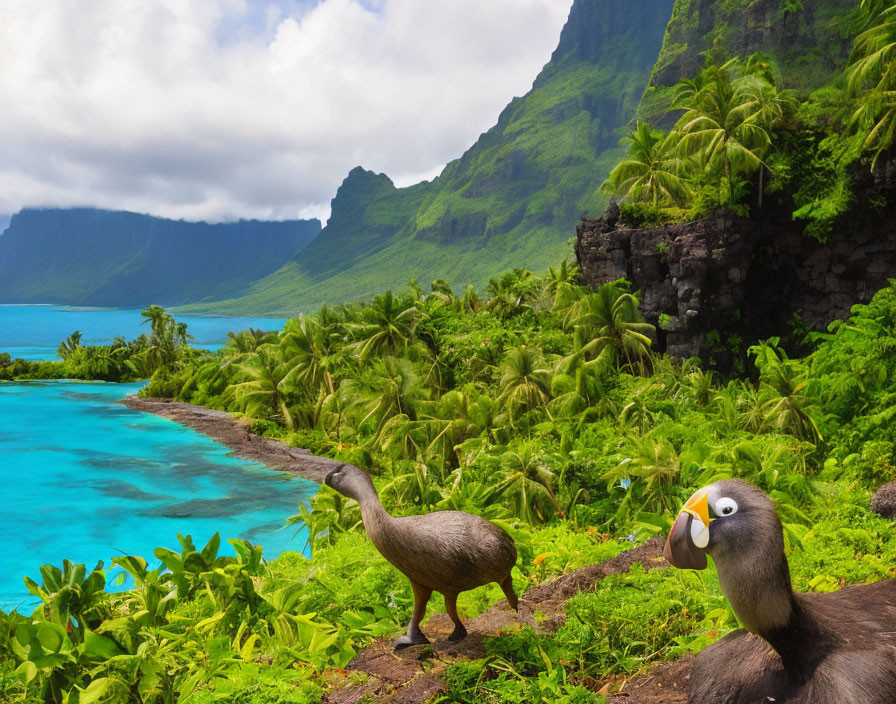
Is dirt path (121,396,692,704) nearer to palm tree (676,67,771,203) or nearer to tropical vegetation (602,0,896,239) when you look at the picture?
tropical vegetation (602,0,896,239)

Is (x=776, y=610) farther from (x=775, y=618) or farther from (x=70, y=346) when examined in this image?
(x=70, y=346)

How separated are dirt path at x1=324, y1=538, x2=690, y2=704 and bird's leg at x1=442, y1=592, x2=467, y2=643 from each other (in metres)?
0.05

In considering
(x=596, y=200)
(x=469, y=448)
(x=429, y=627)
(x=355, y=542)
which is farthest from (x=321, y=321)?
(x=596, y=200)

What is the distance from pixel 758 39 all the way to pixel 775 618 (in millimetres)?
31486

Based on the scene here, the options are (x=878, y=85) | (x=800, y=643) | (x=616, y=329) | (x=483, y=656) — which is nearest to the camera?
(x=800, y=643)

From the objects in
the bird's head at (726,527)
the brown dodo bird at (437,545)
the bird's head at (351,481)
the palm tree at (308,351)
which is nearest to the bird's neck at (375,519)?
the brown dodo bird at (437,545)

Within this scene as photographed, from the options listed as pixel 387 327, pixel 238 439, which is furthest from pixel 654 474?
pixel 238 439

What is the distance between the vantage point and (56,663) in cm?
450

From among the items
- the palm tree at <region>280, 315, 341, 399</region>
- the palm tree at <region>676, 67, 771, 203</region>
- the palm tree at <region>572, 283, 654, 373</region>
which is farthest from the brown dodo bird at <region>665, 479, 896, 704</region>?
the palm tree at <region>280, 315, 341, 399</region>

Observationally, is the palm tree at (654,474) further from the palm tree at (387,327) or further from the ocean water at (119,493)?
the palm tree at (387,327)

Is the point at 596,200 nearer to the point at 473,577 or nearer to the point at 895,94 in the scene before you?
the point at 895,94

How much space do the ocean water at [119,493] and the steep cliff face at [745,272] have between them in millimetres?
13897

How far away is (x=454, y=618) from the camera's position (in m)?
4.57

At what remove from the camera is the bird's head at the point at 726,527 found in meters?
2.72
